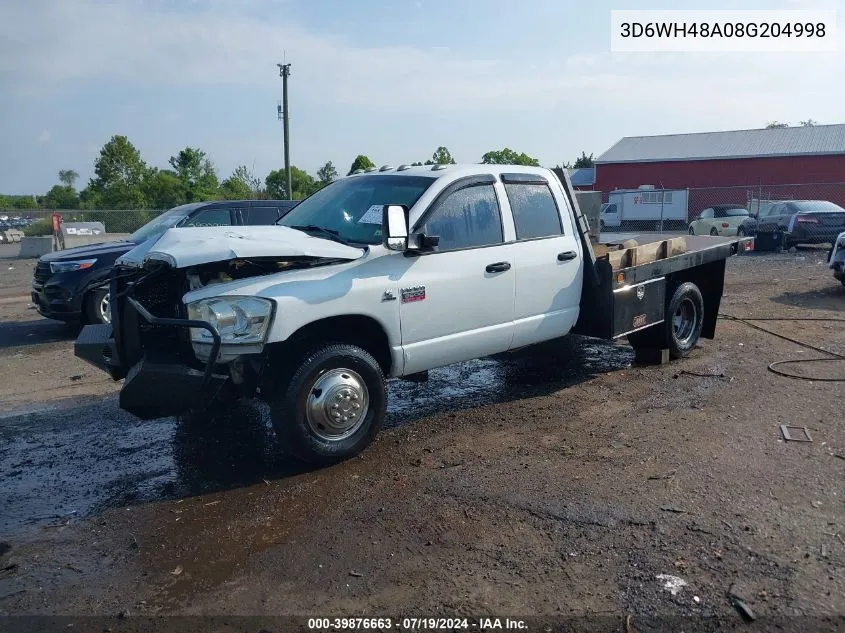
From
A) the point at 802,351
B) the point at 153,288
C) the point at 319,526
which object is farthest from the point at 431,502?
the point at 802,351

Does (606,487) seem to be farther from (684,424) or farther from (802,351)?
(802,351)

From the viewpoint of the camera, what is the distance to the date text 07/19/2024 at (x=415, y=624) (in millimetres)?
3258

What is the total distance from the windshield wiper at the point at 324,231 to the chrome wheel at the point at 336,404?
40.8 inches

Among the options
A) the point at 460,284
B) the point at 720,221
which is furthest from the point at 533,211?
the point at 720,221

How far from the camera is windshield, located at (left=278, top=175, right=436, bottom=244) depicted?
5.67 metres

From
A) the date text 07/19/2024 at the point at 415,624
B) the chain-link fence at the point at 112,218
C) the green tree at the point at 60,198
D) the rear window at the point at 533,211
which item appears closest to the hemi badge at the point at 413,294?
the rear window at the point at 533,211

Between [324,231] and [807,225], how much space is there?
17.9 meters

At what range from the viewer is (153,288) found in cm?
511

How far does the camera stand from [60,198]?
67.0 meters

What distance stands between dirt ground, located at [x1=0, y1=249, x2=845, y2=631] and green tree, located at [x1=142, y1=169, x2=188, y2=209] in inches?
1426

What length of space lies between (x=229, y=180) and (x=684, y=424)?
44.2 metres

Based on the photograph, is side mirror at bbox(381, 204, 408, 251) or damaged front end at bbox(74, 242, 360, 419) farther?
side mirror at bbox(381, 204, 408, 251)

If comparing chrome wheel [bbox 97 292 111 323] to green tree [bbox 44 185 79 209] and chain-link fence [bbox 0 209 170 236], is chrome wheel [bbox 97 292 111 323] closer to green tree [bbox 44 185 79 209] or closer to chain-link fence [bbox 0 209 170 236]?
chain-link fence [bbox 0 209 170 236]

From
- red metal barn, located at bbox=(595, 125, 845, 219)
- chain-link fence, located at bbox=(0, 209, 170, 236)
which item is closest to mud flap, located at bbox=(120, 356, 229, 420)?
chain-link fence, located at bbox=(0, 209, 170, 236)
